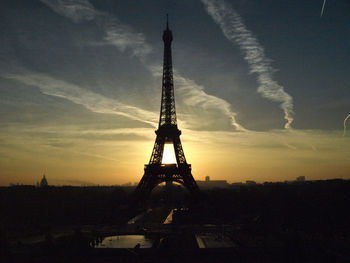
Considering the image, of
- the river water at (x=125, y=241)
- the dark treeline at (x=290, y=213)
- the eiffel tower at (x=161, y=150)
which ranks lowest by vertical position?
the river water at (x=125, y=241)

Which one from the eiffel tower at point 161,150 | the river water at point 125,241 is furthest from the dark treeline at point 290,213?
the river water at point 125,241

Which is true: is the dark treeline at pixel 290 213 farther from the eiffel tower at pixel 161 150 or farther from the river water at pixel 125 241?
the river water at pixel 125 241

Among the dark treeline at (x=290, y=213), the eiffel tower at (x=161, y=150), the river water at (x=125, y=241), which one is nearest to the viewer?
the river water at (x=125, y=241)

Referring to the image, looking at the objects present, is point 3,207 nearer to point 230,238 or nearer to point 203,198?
point 203,198

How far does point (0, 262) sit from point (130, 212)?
3098 cm

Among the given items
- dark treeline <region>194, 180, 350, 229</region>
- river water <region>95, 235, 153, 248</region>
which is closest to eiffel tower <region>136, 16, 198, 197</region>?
dark treeline <region>194, 180, 350, 229</region>

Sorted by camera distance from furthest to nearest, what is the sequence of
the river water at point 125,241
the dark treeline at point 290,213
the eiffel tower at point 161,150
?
the eiffel tower at point 161,150 → the dark treeline at point 290,213 → the river water at point 125,241

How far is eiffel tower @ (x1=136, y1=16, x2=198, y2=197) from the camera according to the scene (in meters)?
57.9

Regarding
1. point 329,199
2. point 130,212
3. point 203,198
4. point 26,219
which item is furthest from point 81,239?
point 329,199

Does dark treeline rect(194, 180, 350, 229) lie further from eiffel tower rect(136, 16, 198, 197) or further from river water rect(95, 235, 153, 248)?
river water rect(95, 235, 153, 248)

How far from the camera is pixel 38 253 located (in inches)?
1150

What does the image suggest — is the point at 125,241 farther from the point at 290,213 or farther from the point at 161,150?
the point at 290,213

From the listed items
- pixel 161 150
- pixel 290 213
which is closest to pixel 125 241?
pixel 161 150

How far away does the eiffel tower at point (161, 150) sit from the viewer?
190 ft
